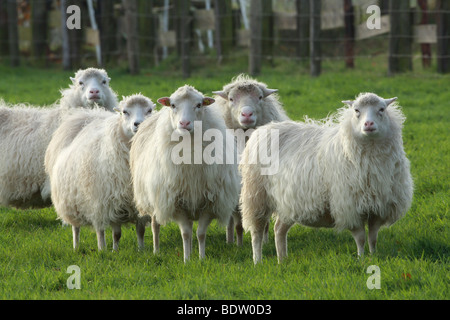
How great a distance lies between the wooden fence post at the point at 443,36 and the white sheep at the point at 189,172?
790 cm

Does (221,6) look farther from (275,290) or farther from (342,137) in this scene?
(275,290)

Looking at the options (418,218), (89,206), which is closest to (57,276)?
(89,206)

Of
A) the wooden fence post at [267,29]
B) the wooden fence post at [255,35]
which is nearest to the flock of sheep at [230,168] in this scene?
the wooden fence post at [255,35]

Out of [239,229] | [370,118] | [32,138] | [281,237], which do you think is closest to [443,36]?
[239,229]

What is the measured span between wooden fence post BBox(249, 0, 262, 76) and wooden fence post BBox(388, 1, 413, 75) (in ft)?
8.03

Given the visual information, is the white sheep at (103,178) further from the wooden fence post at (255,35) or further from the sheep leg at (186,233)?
the wooden fence post at (255,35)

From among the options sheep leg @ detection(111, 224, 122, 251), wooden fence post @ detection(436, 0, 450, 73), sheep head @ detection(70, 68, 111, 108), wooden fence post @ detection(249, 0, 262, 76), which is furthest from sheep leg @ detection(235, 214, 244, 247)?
wooden fence post @ detection(436, 0, 450, 73)

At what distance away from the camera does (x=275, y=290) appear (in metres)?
Result: 4.29

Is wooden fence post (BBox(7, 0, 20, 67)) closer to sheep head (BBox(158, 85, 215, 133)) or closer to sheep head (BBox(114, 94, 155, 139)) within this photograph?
sheep head (BBox(114, 94, 155, 139))

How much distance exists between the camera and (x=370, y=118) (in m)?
4.76

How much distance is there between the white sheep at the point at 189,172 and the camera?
532cm

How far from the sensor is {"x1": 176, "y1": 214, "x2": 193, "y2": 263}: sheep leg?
531 centimetres

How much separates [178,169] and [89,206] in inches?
40.4

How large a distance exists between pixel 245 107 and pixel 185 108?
115cm
